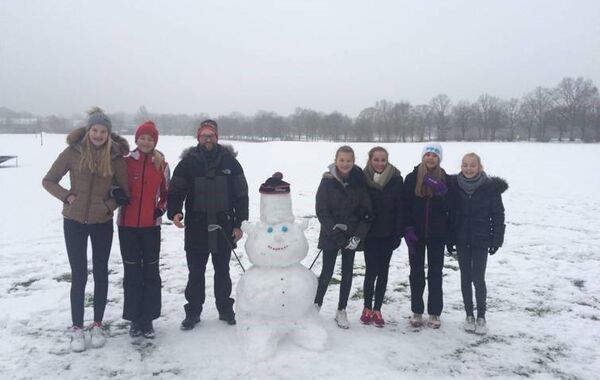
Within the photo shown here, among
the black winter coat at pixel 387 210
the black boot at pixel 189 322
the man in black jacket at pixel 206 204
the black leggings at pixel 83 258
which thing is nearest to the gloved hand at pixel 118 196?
the black leggings at pixel 83 258

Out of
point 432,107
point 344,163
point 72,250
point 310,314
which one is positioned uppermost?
point 432,107

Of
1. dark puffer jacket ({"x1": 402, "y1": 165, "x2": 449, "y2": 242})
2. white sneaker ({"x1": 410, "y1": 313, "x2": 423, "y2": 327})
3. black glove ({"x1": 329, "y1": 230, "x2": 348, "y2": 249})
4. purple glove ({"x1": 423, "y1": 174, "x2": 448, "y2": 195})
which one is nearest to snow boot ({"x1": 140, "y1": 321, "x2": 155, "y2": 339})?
black glove ({"x1": 329, "y1": 230, "x2": 348, "y2": 249})

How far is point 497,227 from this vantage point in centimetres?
472

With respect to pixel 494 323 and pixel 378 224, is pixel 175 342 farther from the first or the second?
pixel 494 323

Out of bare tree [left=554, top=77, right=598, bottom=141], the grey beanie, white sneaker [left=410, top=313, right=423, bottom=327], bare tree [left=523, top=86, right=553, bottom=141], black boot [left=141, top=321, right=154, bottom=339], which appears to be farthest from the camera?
bare tree [left=523, top=86, right=553, bottom=141]

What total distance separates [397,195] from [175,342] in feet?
9.11

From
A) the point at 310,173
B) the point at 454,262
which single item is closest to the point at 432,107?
the point at 310,173

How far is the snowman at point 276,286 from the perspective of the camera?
4191 mm

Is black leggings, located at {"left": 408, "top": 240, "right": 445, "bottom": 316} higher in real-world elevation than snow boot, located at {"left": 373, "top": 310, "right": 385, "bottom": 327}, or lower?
higher

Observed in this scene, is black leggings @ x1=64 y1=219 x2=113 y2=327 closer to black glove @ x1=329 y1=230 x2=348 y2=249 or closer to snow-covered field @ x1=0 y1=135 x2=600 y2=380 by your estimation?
snow-covered field @ x1=0 y1=135 x2=600 y2=380

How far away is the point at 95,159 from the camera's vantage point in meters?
4.29

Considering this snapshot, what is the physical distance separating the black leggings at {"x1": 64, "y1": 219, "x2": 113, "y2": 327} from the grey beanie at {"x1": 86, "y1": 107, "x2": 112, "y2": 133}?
945 millimetres

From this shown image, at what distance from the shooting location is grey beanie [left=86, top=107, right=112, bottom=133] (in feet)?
14.1

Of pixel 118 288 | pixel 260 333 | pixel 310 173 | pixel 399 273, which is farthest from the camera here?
pixel 310 173
